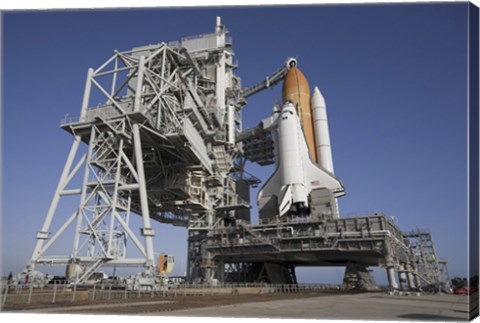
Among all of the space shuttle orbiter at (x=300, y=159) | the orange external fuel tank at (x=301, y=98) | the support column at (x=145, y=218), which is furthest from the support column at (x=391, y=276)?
the support column at (x=145, y=218)

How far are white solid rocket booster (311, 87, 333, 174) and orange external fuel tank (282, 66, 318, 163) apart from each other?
1.61 feet

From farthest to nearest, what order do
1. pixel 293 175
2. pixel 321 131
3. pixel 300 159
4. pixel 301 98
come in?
pixel 301 98 < pixel 321 131 < pixel 300 159 < pixel 293 175

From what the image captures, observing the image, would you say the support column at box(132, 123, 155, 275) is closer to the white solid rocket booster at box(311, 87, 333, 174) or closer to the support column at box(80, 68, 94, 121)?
the support column at box(80, 68, 94, 121)

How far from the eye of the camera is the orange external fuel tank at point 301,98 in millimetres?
37234

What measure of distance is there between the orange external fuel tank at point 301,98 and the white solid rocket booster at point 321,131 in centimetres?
49

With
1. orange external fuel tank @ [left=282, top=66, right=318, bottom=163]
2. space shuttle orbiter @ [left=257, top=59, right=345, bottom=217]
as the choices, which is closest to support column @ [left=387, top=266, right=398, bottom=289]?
space shuttle orbiter @ [left=257, top=59, right=345, bottom=217]

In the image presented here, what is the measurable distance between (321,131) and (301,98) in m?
4.09

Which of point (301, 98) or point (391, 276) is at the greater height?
point (301, 98)

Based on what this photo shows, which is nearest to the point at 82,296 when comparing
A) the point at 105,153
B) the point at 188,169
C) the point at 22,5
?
the point at 22,5

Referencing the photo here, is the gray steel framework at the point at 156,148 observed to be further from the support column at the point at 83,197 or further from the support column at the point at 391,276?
the support column at the point at 391,276

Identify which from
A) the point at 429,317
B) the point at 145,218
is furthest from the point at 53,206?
the point at 429,317

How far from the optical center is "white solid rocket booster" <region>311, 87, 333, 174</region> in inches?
1415

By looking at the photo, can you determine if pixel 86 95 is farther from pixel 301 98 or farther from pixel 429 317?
pixel 429 317

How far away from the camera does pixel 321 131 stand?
37.3 metres
